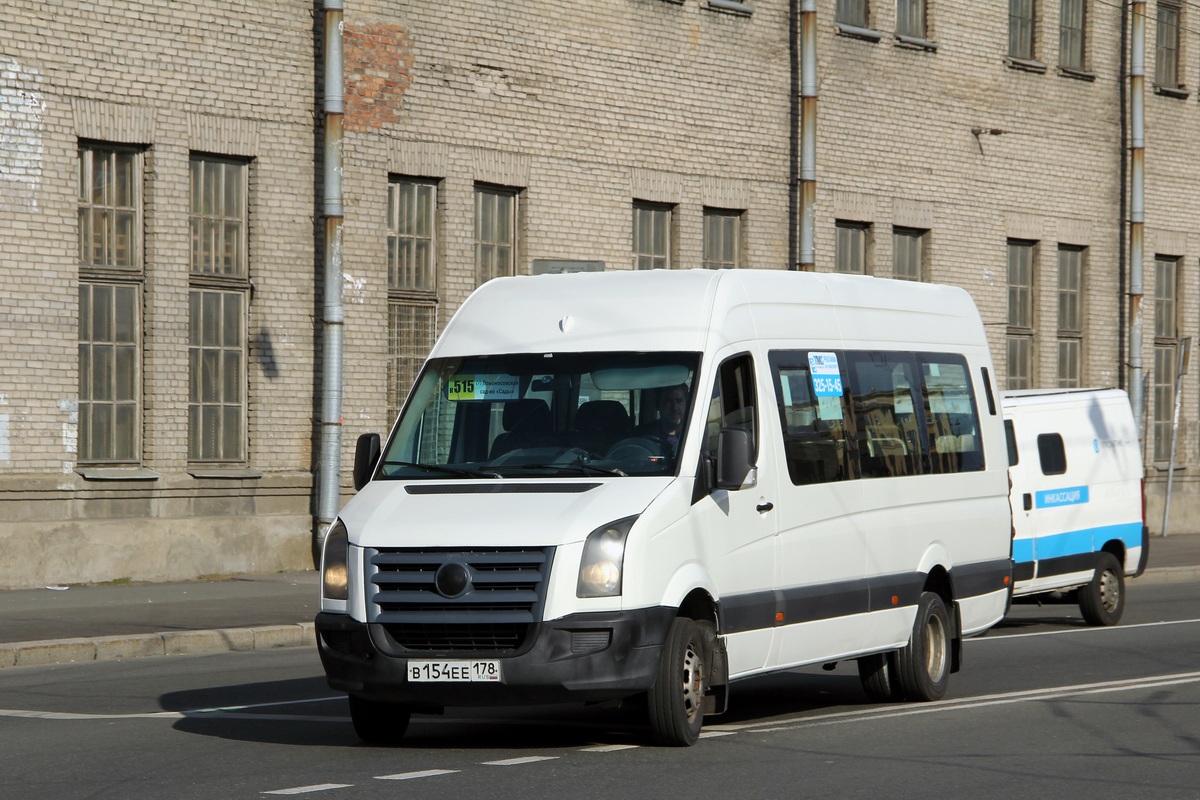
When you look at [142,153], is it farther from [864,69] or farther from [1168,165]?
[1168,165]

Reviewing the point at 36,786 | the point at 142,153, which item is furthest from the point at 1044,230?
the point at 36,786

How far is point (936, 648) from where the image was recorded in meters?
12.1

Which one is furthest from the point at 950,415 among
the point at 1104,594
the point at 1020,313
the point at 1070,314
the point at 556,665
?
the point at 1070,314

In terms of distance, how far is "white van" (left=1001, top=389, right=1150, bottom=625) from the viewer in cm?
1723

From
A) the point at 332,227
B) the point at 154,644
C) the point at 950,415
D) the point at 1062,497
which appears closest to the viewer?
the point at 950,415

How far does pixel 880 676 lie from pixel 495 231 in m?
13.1

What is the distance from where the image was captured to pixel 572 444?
9.95 meters

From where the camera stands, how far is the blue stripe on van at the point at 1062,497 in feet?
57.1

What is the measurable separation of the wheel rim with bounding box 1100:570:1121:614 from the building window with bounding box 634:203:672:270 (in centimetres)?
899

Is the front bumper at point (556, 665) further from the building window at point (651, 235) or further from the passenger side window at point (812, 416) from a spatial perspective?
the building window at point (651, 235)

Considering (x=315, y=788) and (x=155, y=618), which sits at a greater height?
(x=315, y=788)

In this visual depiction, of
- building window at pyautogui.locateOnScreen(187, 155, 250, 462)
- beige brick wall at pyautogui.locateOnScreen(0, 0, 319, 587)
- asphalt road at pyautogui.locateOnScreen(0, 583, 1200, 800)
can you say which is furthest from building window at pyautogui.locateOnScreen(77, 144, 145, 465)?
asphalt road at pyautogui.locateOnScreen(0, 583, 1200, 800)

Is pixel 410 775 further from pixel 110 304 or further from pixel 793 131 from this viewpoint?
pixel 793 131

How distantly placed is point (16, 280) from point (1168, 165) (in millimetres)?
21210
